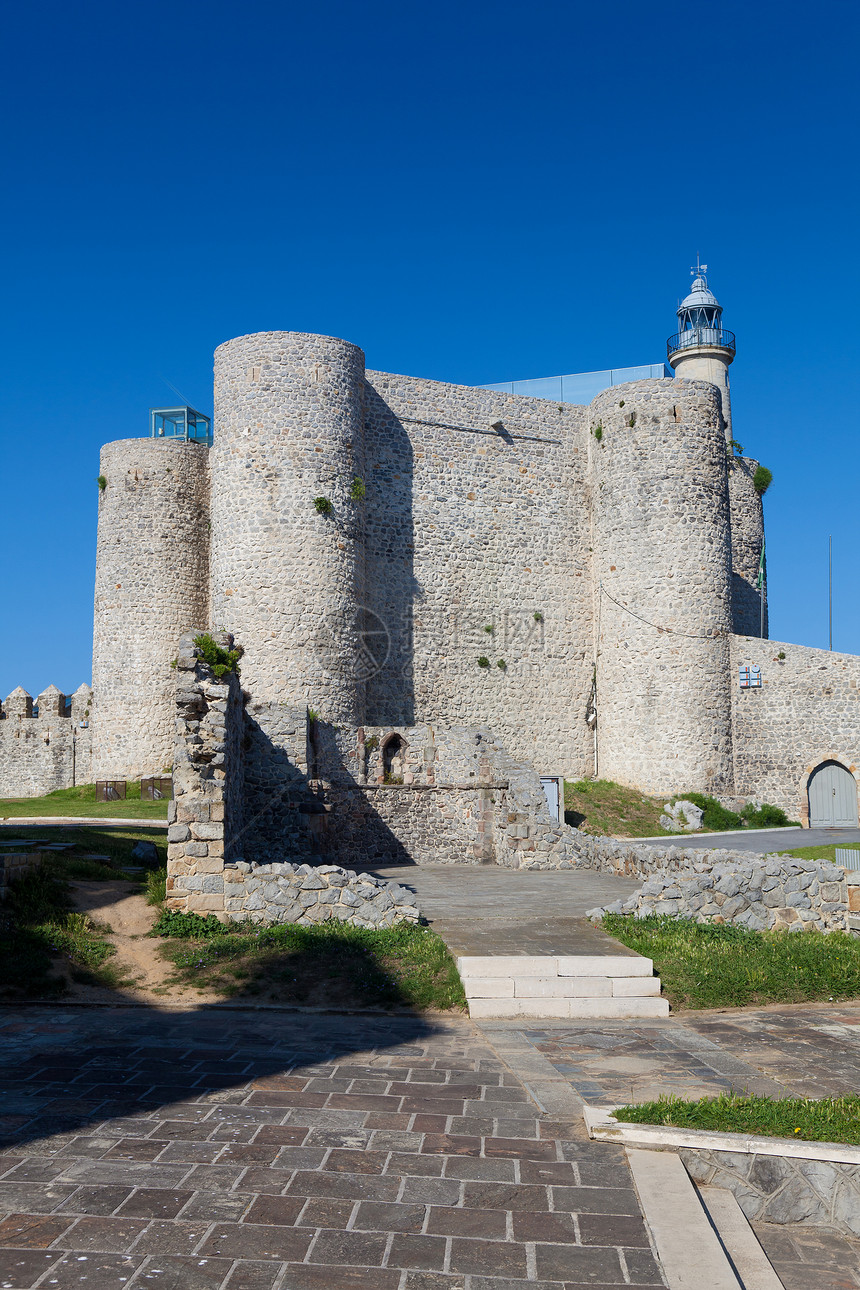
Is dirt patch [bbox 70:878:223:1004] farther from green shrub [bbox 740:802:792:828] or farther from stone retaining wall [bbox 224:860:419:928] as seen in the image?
green shrub [bbox 740:802:792:828]

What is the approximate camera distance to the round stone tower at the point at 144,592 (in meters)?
26.3

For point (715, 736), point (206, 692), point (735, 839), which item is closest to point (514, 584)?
point (715, 736)

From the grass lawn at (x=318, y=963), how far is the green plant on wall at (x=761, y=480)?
87.3 feet

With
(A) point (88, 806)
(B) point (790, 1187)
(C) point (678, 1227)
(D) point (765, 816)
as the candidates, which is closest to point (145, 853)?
(B) point (790, 1187)

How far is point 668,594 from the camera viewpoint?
90.0 ft

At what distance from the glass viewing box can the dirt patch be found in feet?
71.2

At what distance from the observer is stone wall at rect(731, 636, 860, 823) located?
87.9ft

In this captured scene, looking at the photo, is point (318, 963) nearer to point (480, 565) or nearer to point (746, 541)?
point (480, 565)

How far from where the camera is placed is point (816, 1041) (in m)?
7.55

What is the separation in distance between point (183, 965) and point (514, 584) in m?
20.8

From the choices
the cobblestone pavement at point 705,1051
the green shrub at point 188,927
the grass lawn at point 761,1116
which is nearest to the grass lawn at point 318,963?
the green shrub at point 188,927

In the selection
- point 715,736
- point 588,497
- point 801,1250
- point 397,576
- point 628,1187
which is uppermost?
point 588,497

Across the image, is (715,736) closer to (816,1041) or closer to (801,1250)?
(816,1041)

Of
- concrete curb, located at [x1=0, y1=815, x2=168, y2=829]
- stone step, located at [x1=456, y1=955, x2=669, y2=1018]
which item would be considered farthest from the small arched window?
stone step, located at [x1=456, y1=955, x2=669, y2=1018]
